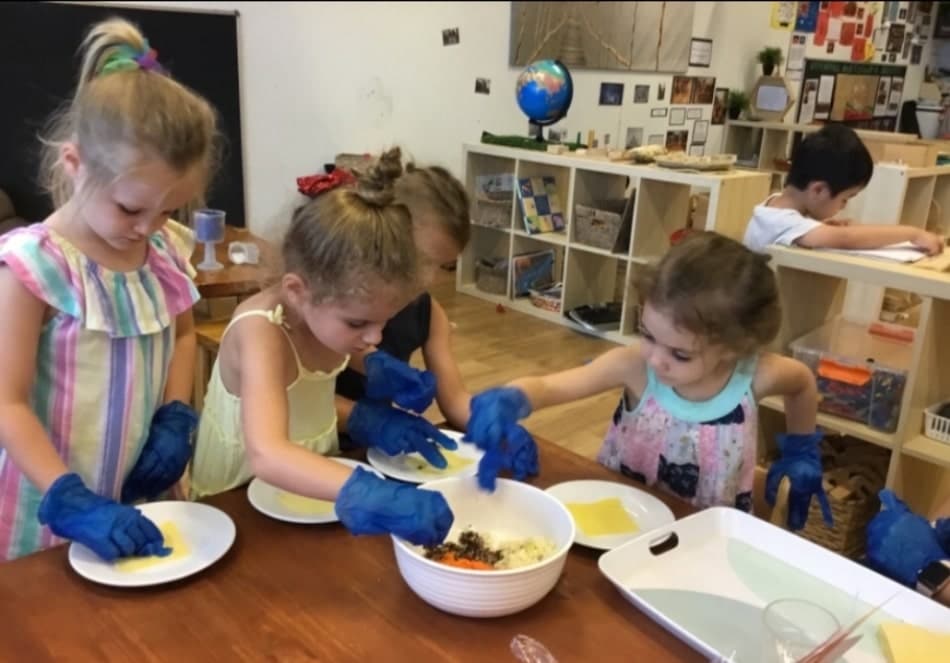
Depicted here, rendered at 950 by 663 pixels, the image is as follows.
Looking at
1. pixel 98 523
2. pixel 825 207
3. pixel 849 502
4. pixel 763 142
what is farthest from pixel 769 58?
pixel 98 523

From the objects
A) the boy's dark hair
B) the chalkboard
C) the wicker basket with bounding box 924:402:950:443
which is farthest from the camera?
the chalkboard

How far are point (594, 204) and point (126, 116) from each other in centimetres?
307

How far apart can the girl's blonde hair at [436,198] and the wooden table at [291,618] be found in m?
0.62

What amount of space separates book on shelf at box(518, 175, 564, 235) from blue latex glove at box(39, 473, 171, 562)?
3.19 metres

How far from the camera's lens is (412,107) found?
14.4ft

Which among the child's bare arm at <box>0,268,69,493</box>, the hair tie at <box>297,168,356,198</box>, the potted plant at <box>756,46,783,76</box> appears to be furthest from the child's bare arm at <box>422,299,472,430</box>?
the potted plant at <box>756,46,783,76</box>

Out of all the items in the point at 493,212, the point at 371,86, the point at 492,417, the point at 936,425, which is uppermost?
the point at 371,86

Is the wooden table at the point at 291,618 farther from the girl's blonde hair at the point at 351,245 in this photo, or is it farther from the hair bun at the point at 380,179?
the hair bun at the point at 380,179

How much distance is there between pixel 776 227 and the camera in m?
2.11

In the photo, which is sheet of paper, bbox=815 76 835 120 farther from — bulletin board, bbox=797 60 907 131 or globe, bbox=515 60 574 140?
globe, bbox=515 60 574 140

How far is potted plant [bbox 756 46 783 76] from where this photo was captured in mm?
5516

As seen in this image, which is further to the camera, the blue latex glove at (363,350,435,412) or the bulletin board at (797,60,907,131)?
the bulletin board at (797,60,907,131)

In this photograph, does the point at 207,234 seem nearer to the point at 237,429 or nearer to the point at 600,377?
the point at 237,429

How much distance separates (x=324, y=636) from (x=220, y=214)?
191 centimetres
